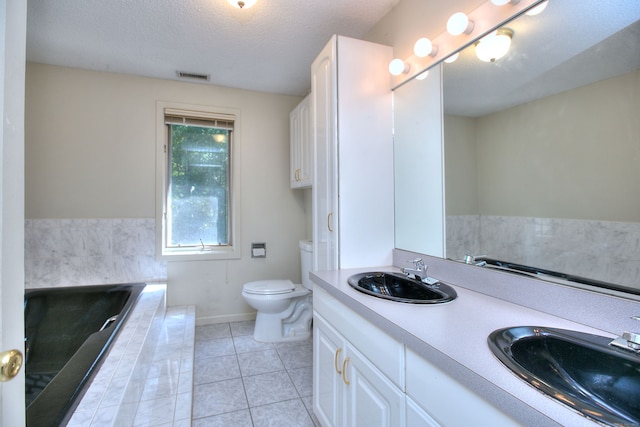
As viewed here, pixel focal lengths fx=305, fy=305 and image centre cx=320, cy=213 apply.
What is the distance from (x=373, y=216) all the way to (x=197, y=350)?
1.83 metres

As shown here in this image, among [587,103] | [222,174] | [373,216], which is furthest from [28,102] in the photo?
[587,103]

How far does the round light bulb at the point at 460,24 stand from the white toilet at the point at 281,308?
6.38 feet

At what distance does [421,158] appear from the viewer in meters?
1.73

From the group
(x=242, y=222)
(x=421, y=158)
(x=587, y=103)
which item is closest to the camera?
(x=587, y=103)

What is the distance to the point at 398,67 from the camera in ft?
5.74

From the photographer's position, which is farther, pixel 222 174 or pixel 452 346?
pixel 222 174

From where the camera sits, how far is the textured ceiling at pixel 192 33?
1.87m

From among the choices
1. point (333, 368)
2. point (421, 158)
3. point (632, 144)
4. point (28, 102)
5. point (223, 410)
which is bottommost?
point (223, 410)

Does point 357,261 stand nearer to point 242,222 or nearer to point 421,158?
point 421,158

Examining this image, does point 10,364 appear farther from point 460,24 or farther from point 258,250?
point 258,250

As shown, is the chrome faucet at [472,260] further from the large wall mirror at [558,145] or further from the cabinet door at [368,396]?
the cabinet door at [368,396]

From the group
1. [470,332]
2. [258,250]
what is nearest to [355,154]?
[470,332]

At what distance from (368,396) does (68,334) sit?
7.17 feet

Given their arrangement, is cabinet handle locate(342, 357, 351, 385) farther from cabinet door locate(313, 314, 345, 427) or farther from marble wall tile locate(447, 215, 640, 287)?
marble wall tile locate(447, 215, 640, 287)
